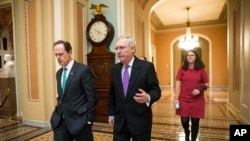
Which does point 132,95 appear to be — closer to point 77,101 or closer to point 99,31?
point 77,101

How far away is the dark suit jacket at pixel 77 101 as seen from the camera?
1.97 metres

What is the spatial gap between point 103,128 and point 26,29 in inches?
106

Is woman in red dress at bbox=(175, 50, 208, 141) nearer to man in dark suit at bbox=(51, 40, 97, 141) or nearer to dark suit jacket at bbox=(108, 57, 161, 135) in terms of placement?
dark suit jacket at bbox=(108, 57, 161, 135)

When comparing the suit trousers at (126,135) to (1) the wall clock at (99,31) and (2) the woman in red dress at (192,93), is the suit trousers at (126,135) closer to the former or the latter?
(2) the woman in red dress at (192,93)

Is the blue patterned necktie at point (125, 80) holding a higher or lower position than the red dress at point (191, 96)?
higher

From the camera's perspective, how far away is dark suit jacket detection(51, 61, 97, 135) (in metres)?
1.97

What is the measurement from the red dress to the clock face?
207 cm

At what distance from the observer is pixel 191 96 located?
291 cm

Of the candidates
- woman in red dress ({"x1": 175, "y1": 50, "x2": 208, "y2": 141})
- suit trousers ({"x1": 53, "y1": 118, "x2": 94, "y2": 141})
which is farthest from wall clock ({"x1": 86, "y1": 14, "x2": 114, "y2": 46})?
suit trousers ({"x1": 53, "y1": 118, "x2": 94, "y2": 141})

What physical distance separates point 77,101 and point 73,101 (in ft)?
0.12

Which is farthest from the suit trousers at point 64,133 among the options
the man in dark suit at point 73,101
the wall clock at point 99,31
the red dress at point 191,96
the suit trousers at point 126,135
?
the wall clock at point 99,31

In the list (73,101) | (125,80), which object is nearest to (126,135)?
(125,80)

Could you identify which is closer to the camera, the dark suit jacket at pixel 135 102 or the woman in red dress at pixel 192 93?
the dark suit jacket at pixel 135 102

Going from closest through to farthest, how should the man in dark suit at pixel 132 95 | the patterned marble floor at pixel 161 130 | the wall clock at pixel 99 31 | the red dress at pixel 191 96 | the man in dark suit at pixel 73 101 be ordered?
the man in dark suit at pixel 132 95, the man in dark suit at pixel 73 101, the red dress at pixel 191 96, the patterned marble floor at pixel 161 130, the wall clock at pixel 99 31
